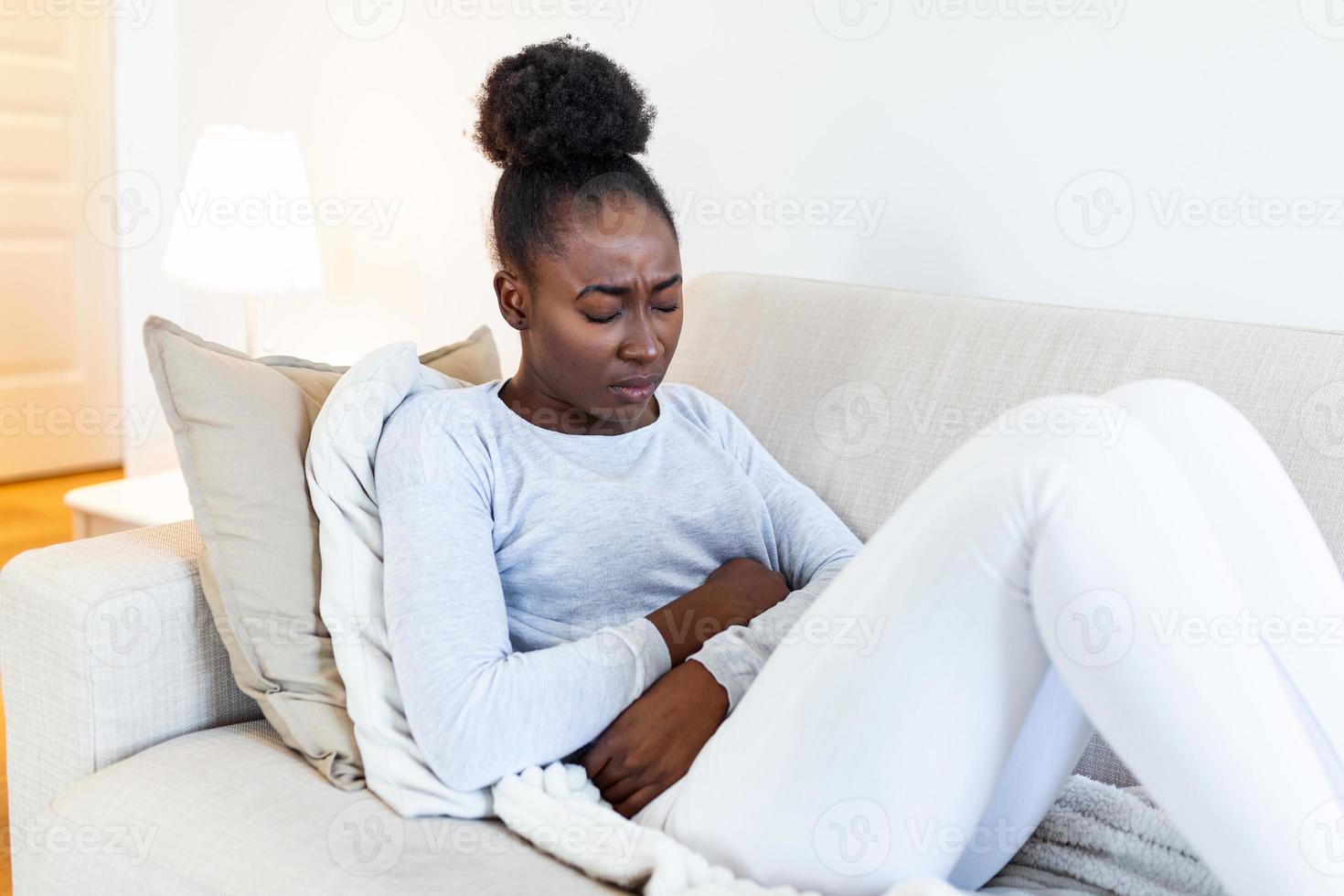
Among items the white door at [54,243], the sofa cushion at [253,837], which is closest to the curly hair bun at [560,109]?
the sofa cushion at [253,837]

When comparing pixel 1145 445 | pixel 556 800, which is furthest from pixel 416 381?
pixel 1145 445

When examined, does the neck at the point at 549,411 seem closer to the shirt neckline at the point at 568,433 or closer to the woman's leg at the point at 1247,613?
the shirt neckline at the point at 568,433

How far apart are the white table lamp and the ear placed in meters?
1.10

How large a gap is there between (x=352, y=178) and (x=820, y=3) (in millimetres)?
1068

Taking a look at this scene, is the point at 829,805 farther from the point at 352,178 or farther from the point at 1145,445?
the point at 352,178

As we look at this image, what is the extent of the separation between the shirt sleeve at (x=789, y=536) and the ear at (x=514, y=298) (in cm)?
25

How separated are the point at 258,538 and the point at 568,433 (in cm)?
31

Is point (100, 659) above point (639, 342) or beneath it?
beneath

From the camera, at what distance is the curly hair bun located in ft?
4.18

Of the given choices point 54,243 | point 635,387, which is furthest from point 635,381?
point 54,243

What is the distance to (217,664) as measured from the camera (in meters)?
1.30

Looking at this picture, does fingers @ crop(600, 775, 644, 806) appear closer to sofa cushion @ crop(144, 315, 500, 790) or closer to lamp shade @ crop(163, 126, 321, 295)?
sofa cushion @ crop(144, 315, 500, 790)

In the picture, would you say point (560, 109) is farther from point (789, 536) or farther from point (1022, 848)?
point (1022, 848)

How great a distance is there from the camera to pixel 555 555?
1.23 m
